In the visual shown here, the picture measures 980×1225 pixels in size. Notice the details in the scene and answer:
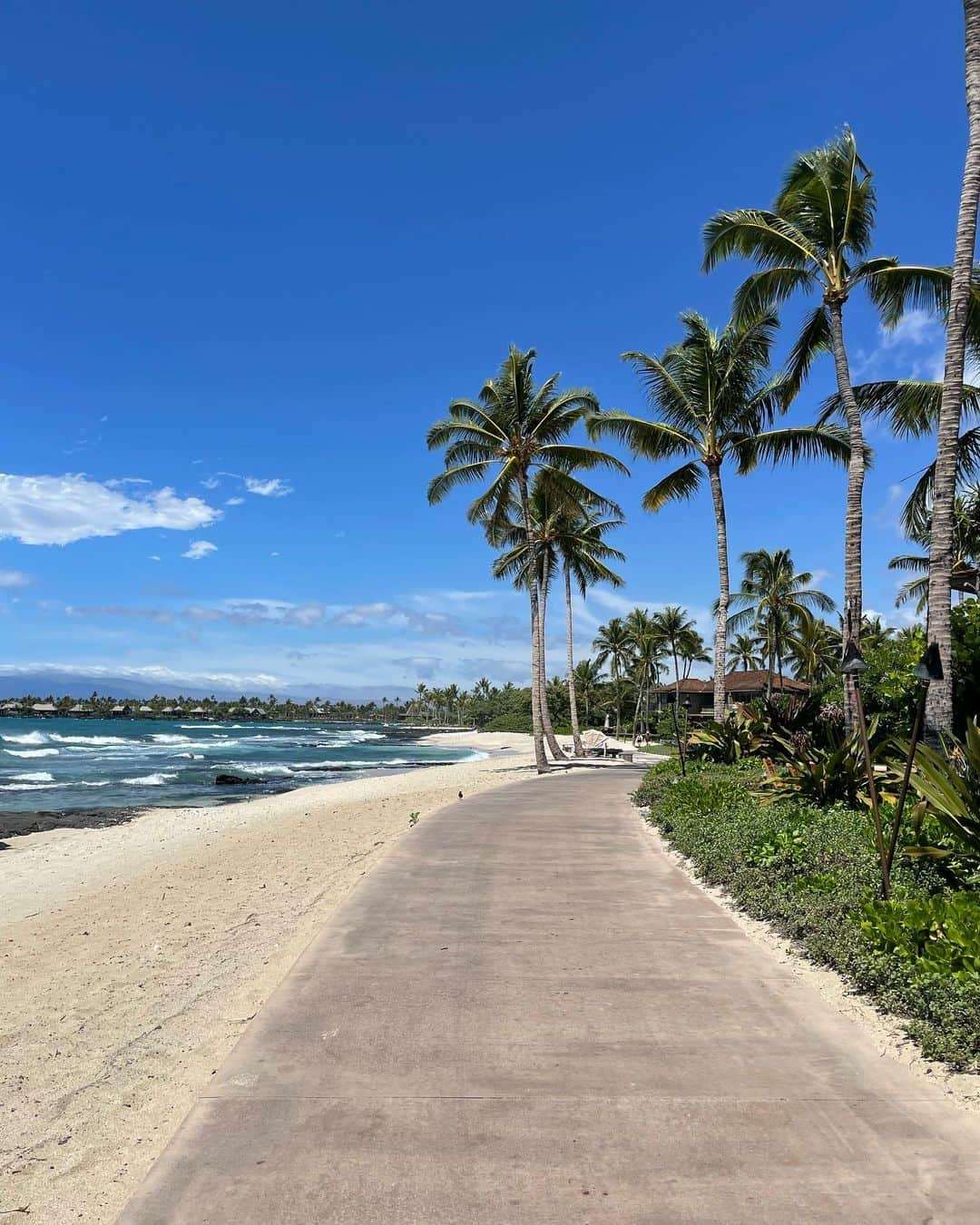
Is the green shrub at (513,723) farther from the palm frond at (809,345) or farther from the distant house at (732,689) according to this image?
the palm frond at (809,345)

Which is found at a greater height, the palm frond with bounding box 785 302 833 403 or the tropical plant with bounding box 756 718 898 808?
the palm frond with bounding box 785 302 833 403

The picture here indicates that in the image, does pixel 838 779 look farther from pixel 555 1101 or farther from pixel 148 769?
pixel 148 769

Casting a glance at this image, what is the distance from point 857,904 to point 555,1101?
10.4 feet

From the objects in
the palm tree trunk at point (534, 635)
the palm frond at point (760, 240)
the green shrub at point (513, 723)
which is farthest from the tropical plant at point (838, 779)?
the green shrub at point (513, 723)

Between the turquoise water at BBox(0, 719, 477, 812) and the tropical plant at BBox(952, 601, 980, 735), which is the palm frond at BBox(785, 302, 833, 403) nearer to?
the tropical plant at BBox(952, 601, 980, 735)

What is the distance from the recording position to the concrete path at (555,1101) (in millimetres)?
2783

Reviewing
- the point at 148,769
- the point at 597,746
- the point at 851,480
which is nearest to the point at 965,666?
the point at 851,480

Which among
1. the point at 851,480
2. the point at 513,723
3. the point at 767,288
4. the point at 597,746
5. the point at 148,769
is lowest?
the point at 513,723

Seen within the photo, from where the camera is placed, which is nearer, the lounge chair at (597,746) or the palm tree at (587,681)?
the lounge chair at (597,746)

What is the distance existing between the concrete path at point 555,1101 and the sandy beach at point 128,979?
0.29m

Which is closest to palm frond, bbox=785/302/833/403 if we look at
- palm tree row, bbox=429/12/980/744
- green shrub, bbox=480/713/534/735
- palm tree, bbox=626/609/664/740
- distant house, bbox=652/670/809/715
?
Answer: palm tree row, bbox=429/12/980/744

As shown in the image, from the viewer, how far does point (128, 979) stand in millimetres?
5637

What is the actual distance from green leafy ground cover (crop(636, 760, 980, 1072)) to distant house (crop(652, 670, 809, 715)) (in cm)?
3280

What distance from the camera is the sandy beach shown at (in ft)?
10.7
